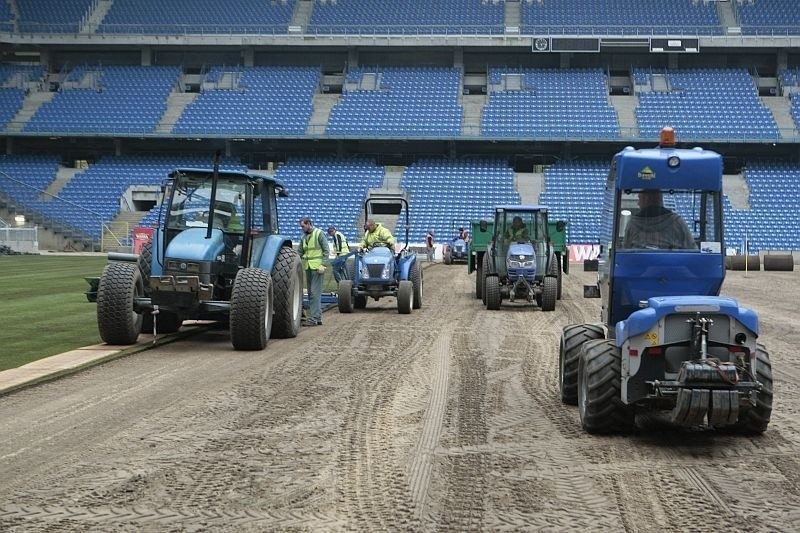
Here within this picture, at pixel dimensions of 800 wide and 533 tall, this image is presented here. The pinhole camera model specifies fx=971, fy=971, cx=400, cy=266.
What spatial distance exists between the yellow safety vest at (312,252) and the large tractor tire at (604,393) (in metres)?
8.92

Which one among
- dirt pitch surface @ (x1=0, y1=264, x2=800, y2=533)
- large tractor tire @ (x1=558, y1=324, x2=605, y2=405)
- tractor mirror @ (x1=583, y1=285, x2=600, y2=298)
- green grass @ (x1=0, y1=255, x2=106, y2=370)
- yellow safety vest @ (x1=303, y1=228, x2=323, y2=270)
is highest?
yellow safety vest @ (x1=303, y1=228, x2=323, y2=270)

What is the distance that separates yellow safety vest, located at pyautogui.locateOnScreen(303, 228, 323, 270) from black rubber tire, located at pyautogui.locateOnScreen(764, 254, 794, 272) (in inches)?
1069

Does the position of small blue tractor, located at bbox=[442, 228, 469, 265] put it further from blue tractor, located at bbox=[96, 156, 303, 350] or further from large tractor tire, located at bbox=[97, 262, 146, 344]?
large tractor tire, located at bbox=[97, 262, 146, 344]

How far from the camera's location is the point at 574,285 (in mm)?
27719

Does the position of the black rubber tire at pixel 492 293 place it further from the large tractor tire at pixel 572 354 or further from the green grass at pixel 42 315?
the large tractor tire at pixel 572 354

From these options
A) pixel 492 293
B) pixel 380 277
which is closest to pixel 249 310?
pixel 380 277

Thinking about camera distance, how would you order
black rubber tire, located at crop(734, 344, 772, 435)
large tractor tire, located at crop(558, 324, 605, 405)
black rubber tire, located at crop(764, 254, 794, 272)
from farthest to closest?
black rubber tire, located at crop(764, 254, 794, 272)
large tractor tire, located at crop(558, 324, 605, 405)
black rubber tire, located at crop(734, 344, 772, 435)

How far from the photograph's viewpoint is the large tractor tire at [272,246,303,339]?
13.6 metres

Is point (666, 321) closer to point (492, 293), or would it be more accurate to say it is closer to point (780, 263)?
point (492, 293)

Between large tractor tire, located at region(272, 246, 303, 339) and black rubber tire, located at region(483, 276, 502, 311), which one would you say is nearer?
large tractor tire, located at region(272, 246, 303, 339)

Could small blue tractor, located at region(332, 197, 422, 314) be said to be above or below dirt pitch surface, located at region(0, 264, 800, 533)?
above

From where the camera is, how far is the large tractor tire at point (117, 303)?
12.3 meters

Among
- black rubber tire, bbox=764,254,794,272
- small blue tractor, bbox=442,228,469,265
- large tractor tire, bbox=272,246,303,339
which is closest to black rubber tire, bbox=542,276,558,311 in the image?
large tractor tire, bbox=272,246,303,339

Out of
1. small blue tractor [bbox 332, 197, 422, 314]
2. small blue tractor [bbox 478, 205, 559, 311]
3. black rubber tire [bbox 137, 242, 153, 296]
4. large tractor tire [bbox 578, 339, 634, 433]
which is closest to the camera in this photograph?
large tractor tire [bbox 578, 339, 634, 433]
